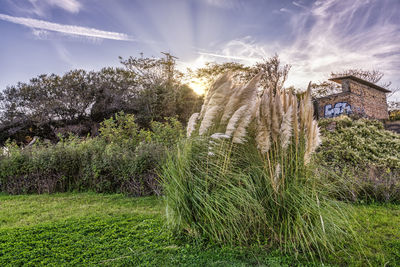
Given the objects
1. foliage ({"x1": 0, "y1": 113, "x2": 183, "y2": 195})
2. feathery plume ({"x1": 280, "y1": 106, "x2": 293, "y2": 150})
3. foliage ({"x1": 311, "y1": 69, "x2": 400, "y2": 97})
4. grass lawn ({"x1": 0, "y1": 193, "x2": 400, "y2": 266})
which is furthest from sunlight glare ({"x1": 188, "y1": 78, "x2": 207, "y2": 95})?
feathery plume ({"x1": 280, "y1": 106, "x2": 293, "y2": 150})

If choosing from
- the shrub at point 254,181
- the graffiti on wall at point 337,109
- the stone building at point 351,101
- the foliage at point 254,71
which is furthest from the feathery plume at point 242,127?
the graffiti on wall at point 337,109

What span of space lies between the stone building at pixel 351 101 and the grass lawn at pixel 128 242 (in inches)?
537

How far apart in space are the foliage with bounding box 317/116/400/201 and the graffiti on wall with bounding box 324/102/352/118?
226 inches

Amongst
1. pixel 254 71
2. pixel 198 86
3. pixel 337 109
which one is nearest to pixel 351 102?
pixel 337 109

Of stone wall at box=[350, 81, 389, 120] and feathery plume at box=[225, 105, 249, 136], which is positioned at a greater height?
stone wall at box=[350, 81, 389, 120]

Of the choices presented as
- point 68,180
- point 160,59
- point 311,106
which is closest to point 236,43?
point 311,106

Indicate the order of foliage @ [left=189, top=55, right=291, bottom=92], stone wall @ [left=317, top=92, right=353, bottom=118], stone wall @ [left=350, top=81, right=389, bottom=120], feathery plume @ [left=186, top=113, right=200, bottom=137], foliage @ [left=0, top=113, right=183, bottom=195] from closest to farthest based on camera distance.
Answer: feathery plume @ [left=186, top=113, right=200, bottom=137] → foliage @ [left=0, top=113, right=183, bottom=195] → stone wall @ [left=317, top=92, right=353, bottom=118] → stone wall @ [left=350, top=81, right=389, bottom=120] → foliage @ [left=189, top=55, right=291, bottom=92]

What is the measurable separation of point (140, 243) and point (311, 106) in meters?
2.35

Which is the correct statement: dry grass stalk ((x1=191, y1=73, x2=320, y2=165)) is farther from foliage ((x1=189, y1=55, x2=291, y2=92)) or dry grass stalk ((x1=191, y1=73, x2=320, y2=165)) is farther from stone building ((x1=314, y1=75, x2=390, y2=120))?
stone building ((x1=314, y1=75, x2=390, y2=120))

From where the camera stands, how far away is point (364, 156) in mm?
7410

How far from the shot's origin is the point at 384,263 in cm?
232

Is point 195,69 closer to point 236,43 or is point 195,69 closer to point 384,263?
point 236,43

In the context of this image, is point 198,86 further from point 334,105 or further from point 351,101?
point 351,101

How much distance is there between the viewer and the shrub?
238 centimetres
